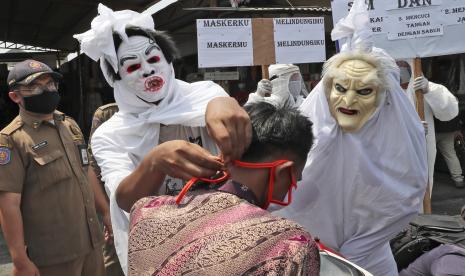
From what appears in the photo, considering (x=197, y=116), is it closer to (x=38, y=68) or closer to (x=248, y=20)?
(x=38, y=68)

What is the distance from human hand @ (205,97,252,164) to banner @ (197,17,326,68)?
2.66 meters

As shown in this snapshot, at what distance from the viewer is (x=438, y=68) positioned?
25.5 ft

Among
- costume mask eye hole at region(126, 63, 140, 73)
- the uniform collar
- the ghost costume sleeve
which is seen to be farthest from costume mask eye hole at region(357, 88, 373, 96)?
the ghost costume sleeve

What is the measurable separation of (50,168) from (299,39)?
7.81ft

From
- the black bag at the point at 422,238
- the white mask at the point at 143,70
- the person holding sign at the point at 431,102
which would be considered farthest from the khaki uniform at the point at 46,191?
the person holding sign at the point at 431,102

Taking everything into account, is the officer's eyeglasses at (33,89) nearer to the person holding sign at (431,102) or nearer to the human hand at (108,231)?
the human hand at (108,231)

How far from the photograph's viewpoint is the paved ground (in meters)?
4.72

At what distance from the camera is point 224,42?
386cm

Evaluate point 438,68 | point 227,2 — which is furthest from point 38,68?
point 438,68

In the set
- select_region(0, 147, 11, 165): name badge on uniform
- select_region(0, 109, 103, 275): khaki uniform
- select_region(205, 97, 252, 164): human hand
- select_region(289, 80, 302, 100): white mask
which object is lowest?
select_region(0, 109, 103, 275): khaki uniform

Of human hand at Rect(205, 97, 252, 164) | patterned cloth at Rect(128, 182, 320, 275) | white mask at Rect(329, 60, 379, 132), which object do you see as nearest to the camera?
patterned cloth at Rect(128, 182, 320, 275)

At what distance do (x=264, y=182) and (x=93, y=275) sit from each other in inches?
80.5

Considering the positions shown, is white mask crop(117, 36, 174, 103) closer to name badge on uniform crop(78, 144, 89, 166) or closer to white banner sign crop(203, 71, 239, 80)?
name badge on uniform crop(78, 144, 89, 166)

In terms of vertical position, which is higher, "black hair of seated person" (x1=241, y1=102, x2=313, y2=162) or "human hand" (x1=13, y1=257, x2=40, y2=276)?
"black hair of seated person" (x1=241, y1=102, x2=313, y2=162)
